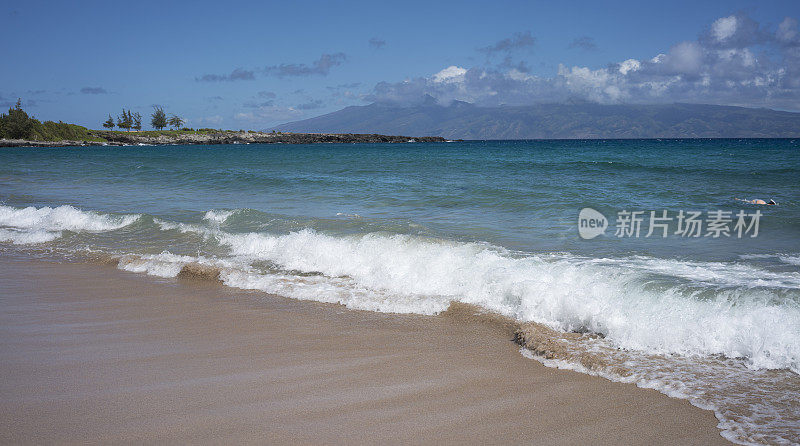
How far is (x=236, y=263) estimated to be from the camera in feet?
28.2

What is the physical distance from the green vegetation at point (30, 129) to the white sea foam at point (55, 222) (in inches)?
4289

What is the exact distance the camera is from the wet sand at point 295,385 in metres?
3.28

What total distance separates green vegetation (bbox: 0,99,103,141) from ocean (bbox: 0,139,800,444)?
103768 millimetres

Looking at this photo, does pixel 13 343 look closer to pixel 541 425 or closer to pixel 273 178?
pixel 541 425

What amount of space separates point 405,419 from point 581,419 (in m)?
1.25

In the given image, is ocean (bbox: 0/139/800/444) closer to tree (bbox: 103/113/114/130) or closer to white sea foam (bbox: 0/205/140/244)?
white sea foam (bbox: 0/205/140/244)

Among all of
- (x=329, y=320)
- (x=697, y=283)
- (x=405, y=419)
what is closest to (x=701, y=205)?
(x=697, y=283)

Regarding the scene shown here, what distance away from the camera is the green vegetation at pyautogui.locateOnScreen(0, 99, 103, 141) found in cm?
9856

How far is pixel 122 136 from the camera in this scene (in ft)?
378

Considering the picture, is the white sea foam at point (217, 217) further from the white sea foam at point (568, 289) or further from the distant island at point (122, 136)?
the distant island at point (122, 136)

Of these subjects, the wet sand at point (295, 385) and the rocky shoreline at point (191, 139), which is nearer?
the wet sand at point (295, 385)

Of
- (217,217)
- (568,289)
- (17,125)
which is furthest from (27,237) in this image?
(17,125)

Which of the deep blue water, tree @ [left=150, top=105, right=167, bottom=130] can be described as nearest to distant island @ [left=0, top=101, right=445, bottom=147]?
tree @ [left=150, top=105, right=167, bottom=130]

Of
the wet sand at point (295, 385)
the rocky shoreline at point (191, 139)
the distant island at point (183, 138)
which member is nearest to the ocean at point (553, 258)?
the wet sand at point (295, 385)
